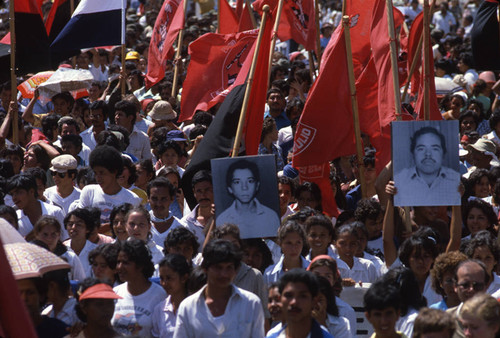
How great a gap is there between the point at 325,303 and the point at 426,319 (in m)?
1.04

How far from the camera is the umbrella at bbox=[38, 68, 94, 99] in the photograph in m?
12.9

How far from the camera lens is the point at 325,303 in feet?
21.1

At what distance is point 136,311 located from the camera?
269 inches

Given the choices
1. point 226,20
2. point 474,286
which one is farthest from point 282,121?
point 474,286

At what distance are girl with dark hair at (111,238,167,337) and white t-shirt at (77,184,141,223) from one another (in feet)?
6.42

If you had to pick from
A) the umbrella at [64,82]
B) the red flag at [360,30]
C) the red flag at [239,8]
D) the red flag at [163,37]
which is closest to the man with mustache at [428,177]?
the red flag at [360,30]

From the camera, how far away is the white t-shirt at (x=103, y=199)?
29.7ft

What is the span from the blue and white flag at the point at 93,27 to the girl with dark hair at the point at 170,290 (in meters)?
6.24

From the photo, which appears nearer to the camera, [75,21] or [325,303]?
[325,303]

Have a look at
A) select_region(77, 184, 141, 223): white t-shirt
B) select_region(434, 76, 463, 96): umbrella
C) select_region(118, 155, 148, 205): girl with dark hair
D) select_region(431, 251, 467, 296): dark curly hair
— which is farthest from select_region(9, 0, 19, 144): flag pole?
select_region(434, 76, 463, 96): umbrella

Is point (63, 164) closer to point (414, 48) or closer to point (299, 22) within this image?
point (299, 22)

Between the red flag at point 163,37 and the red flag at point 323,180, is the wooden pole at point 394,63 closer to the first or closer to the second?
the red flag at point 323,180

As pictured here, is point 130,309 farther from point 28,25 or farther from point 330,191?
point 28,25

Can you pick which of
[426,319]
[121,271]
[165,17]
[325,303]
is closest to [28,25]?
[165,17]
